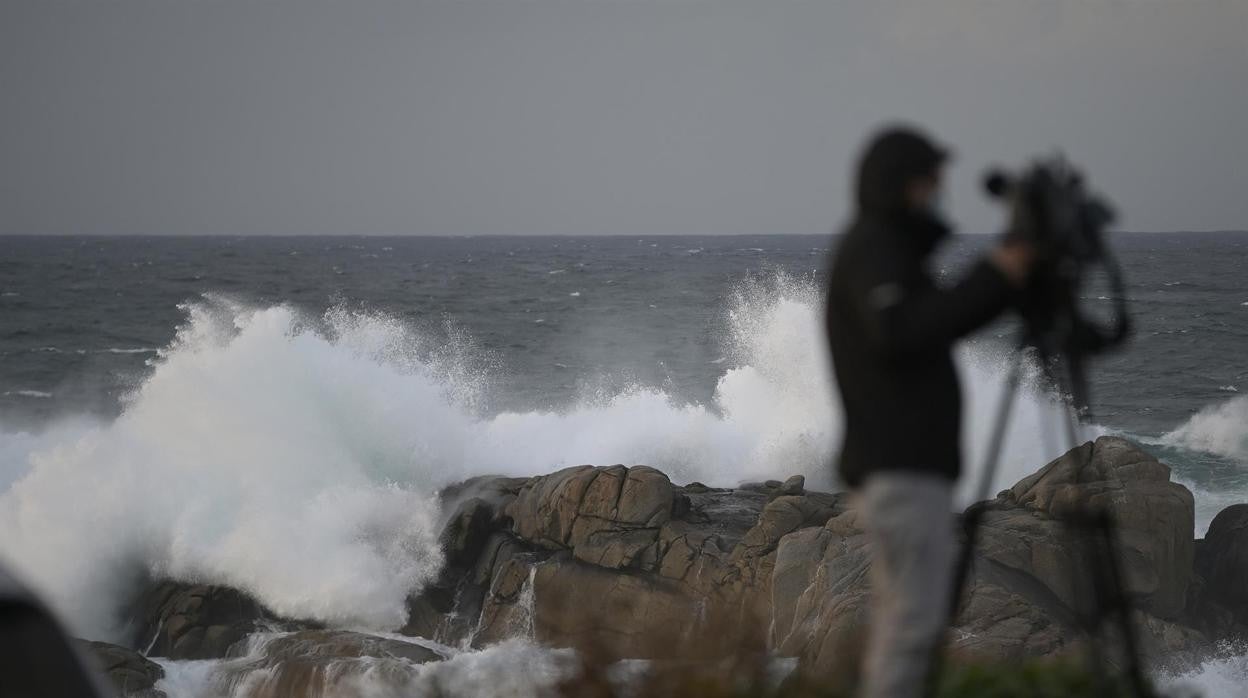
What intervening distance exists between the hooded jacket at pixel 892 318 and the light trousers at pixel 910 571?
6 centimetres

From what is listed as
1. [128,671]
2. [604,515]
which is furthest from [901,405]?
[604,515]

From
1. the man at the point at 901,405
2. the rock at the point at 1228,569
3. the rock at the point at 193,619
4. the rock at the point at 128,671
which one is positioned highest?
the man at the point at 901,405

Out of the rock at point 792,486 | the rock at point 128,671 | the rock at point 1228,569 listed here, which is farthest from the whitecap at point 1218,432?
the rock at point 128,671

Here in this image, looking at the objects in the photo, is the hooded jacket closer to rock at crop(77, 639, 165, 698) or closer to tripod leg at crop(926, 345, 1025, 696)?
tripod leg at crop(926, 345, 1025, 696)

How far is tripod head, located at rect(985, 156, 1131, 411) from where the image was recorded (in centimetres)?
312

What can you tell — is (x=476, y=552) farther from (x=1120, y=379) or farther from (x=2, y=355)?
(x=2, y=355)

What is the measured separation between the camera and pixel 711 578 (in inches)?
637

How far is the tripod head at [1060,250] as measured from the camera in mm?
3125

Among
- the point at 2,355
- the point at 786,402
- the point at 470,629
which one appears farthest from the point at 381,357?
the point at 2,355

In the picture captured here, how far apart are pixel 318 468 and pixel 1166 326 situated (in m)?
41.1

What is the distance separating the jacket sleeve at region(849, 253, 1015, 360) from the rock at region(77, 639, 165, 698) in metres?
13.7

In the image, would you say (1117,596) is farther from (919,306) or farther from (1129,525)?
(1129,525)

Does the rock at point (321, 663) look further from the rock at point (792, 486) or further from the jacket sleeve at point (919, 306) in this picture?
the jacket sleeve at point (919, 306)

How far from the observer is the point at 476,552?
18.3 meters
